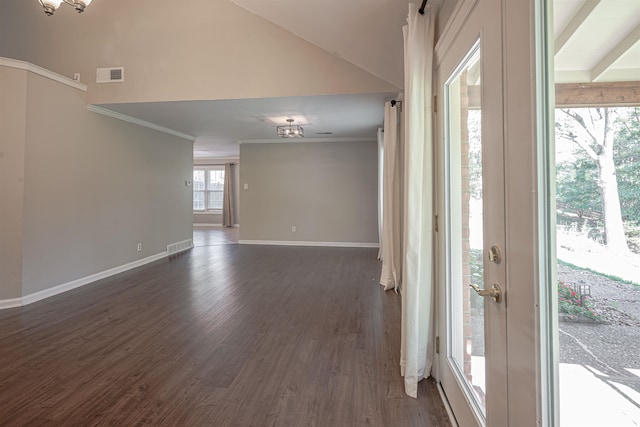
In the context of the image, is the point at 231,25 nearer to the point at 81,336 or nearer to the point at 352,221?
the point at 81,336

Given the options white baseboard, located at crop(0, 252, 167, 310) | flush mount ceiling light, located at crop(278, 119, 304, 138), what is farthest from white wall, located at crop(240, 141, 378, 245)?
white baseboard, located at crop(0, 252, 167, 310)

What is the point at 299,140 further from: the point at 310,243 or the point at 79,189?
the point at 79,189

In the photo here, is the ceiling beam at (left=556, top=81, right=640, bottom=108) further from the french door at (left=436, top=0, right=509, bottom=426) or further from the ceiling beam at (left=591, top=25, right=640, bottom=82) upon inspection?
the french door at (left=436, top=0, right=509, bottom=426)

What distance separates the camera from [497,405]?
113 cm

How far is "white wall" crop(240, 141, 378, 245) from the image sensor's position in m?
7.23

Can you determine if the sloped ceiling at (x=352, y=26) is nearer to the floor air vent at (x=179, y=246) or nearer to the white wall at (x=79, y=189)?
the white wall at (x=79, y=189)

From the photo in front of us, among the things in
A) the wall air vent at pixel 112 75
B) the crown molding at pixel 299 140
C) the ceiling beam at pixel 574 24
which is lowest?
the ceiling beam at pixel 574 24

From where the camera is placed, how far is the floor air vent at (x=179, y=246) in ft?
21.0

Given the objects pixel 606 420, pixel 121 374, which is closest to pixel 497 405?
pixel 606 420

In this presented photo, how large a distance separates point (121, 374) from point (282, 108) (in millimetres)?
3706

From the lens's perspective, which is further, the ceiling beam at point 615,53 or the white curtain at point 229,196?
the white curtain at point 229,196

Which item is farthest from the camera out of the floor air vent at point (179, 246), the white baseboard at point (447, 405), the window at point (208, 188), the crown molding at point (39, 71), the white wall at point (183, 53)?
the window at point (208, 188)

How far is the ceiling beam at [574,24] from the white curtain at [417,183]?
3.62 ft

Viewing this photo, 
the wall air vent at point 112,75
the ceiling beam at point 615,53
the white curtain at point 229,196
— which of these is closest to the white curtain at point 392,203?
the ceiling beam at point 615,53
